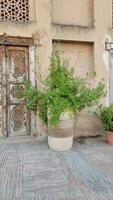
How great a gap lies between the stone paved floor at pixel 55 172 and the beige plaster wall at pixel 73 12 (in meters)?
3.10

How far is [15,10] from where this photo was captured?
6.51 meters

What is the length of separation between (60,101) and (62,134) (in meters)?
0.71

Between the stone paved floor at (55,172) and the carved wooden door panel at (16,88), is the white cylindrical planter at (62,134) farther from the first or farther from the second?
the carved wooden door panel at (16,88)

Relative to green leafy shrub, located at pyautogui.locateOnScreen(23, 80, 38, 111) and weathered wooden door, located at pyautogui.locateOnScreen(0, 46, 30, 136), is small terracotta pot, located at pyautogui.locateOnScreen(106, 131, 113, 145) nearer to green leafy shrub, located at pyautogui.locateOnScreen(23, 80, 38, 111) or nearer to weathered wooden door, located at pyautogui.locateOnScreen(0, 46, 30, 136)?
green leafy shrub, located at pyautogui.locateOnScreen(23, 80, 38, 111)

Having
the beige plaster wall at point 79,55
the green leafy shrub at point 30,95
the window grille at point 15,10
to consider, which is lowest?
the green leafy shrub at point 30,95

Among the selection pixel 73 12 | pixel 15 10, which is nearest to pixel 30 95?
pixel 15 10

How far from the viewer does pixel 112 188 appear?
157 inches

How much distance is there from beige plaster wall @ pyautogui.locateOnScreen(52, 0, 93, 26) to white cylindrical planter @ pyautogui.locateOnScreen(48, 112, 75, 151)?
2.51m

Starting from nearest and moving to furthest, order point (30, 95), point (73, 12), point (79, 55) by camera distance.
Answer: point (30, 95) < point (73, 12) < point (79, 55)

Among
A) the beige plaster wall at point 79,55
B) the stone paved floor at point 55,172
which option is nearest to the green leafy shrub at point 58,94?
the beige plaster wall at point 79,55

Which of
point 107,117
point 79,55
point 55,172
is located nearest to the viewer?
point 55,172

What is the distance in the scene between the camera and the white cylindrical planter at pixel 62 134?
5844 millimetres

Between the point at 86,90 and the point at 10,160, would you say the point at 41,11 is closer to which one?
the point at 86,90

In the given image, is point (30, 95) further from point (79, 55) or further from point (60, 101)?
point (79, 55)
